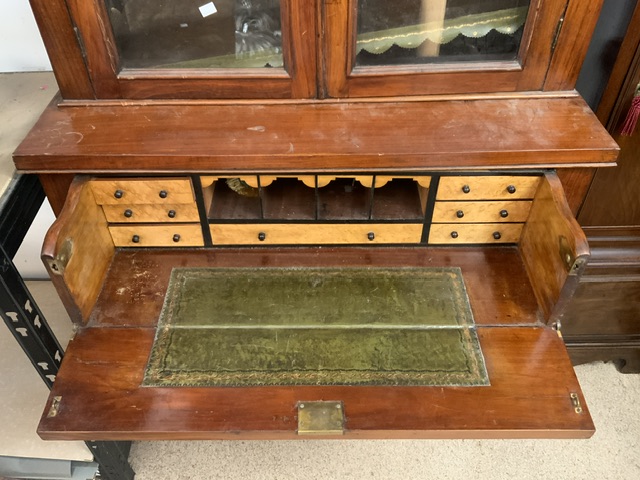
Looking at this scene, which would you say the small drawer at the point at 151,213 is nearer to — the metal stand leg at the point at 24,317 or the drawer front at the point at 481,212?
the metal stand leg at the point at 24,317

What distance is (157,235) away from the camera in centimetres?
132

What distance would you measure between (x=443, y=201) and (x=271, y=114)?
0.43 metres

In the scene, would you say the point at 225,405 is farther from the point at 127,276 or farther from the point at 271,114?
the point at 271,114

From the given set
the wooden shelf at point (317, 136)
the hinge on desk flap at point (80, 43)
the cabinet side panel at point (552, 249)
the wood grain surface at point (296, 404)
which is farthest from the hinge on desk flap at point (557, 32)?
the hinge on desk flap at point (80, 43)

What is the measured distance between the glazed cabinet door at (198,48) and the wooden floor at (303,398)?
0.48m

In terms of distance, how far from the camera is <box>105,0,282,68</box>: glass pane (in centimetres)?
115

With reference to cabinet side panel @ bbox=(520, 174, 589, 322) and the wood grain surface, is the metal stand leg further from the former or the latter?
cabinet side panel @ bbox=(520, 174, 589, 322)

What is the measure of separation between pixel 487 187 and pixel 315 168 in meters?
0.39

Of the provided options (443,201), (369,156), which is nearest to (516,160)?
(443,201)

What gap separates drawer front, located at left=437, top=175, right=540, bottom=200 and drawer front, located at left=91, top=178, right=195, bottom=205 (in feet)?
1.86

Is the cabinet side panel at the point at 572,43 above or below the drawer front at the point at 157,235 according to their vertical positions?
above

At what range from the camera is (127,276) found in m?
1.28

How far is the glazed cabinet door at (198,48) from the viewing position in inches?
44.6

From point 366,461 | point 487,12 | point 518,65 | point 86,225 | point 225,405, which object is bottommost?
point 366,461
